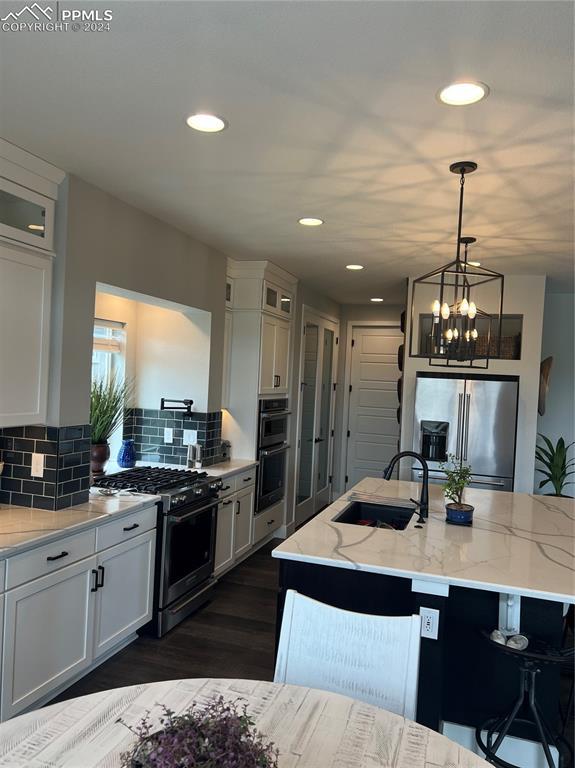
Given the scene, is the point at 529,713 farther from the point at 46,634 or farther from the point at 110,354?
the point at 110,354

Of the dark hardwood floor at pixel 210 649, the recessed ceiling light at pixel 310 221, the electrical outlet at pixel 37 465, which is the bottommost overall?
the dark hardwood floor at pixel 210 649

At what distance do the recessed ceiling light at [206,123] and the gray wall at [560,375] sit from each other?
478 cm

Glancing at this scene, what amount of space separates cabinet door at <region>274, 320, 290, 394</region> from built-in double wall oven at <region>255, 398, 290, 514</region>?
0.16m

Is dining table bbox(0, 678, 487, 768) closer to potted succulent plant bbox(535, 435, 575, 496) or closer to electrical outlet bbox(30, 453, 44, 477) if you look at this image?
electrical outlet bbox(30, 453, 44, 477)

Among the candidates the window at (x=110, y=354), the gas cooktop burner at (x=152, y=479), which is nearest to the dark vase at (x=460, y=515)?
the gas cooktop burner at (x=152, y=479)

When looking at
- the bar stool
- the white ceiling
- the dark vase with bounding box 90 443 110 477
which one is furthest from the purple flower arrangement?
the dark vase with bounding box 90 443 110 477

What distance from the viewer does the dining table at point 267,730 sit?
1.20m

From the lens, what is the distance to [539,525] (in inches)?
115

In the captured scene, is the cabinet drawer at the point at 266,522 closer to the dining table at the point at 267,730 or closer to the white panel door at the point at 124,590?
the white panel door at the point at 124,590

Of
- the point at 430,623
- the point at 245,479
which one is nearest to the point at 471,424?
the point at 245,479

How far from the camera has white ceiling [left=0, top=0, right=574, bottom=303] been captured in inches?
61.3

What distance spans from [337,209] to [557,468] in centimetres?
374

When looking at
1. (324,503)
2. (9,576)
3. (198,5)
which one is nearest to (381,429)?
(324,503)

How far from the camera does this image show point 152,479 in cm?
371
